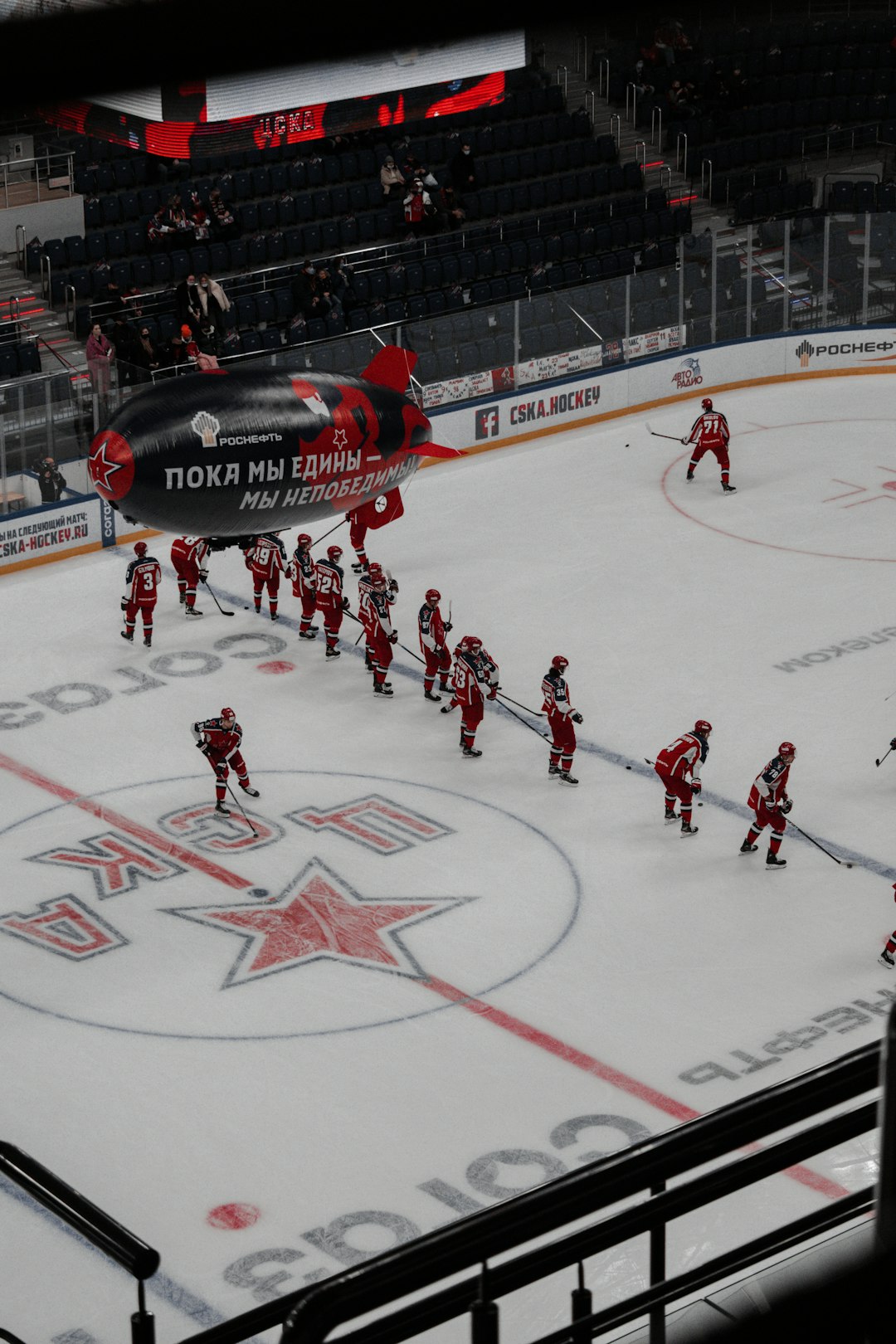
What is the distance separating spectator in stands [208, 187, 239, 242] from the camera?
89.0 ft

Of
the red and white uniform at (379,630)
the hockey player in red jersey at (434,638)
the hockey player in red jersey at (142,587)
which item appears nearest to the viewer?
the hockey player in red jersey at (434,638)

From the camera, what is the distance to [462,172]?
2970cm

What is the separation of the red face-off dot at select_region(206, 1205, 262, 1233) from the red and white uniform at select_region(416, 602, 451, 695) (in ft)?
26.0

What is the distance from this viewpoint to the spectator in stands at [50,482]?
21.9 meters

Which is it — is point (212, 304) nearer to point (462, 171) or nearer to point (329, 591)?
point (462, 171)

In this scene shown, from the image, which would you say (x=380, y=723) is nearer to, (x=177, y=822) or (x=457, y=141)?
(x=177, y=822)

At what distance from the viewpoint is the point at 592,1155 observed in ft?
36.2

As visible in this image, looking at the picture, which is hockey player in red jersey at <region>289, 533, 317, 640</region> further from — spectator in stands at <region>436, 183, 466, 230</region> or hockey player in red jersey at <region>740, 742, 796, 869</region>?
spectator in stands at <region>436, 183, 466, 230</region>

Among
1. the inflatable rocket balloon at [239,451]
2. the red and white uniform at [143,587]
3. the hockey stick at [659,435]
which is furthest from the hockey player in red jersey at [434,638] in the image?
the hockey stick at [659,435]

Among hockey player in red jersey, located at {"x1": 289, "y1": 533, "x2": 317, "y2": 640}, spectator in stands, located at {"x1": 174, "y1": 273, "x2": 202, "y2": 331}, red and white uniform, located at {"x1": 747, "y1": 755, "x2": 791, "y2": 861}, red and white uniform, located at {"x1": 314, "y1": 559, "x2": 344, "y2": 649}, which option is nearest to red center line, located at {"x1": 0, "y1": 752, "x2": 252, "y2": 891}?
red and white uniform, located at {"x1": 314, "y1": 559, "x2": 344, "y2": 649}

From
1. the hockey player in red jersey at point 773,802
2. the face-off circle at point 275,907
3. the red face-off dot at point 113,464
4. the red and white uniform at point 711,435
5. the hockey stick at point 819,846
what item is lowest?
the face-off circle at point 275,907

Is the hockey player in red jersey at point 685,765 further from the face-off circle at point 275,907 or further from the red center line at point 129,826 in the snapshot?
the red center line at point 129,826

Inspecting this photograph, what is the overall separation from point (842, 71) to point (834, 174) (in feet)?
10.0

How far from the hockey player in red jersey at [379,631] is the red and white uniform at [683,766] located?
152 inches
